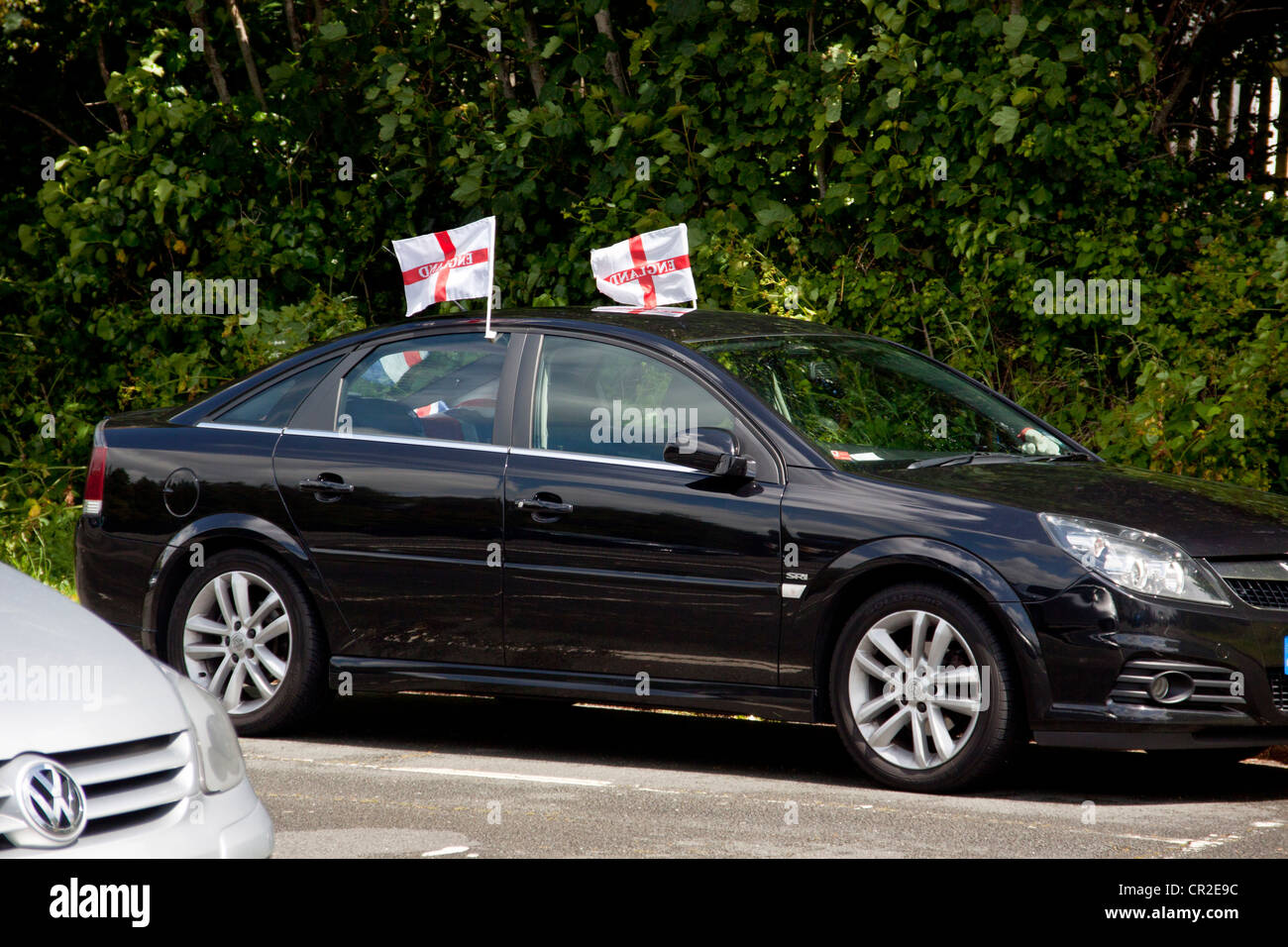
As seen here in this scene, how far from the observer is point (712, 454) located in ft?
21.2

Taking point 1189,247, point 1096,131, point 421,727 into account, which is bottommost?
point 421,727

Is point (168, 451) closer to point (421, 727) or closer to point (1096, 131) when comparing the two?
point (421, 727)

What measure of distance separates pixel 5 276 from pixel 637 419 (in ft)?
33.7

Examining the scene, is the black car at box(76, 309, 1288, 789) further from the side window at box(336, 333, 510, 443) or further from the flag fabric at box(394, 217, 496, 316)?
the flag fabric at box(394, 217, 496, 316)

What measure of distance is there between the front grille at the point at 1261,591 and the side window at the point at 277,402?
3.84 meters

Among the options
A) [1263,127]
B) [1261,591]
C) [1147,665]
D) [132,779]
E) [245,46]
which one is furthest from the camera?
[245,46]

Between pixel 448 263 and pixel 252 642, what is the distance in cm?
244

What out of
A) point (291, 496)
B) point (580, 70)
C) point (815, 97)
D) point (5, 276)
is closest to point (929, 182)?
point (815, 97)

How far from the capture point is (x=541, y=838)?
218 inches

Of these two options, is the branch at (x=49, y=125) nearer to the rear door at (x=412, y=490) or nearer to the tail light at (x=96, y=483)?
the tail light at (x=96, y=483)

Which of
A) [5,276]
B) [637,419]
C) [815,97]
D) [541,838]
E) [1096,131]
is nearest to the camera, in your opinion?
[541,838]

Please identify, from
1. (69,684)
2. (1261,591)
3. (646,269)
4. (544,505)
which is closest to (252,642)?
(544,505)

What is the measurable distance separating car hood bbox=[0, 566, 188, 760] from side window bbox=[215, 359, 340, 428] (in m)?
3.48

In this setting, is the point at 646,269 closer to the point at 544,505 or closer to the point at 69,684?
the point at 544,505
